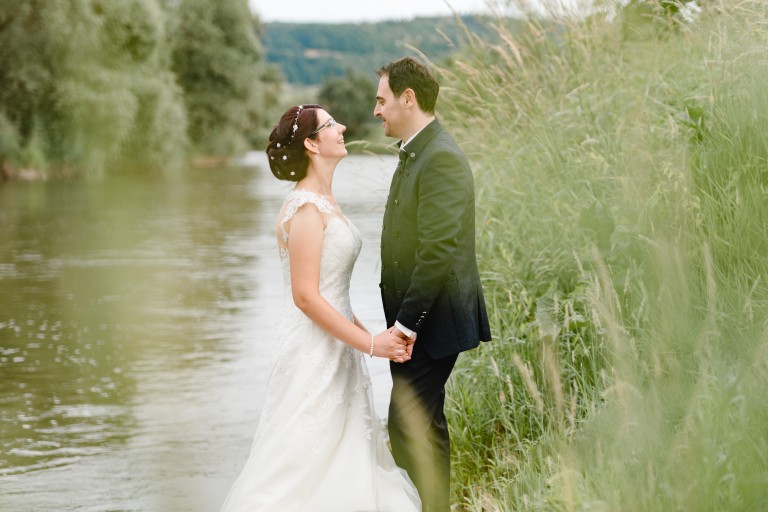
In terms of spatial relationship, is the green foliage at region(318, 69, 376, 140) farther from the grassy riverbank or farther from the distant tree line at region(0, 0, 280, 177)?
the grassy riverbank

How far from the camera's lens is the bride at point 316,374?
4.11 metres

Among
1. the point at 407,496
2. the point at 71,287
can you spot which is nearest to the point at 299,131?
the point at 407,496

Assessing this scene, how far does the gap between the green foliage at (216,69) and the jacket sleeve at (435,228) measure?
1977 inches

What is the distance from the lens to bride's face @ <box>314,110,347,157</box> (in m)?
4.25

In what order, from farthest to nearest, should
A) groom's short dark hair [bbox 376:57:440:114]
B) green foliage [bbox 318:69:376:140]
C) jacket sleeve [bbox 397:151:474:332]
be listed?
green foliage [bbox 318:69:376:140]
groom's short dark hair [bbox 376:57:440:114]
jacket sleeve [bbox 397:151:474:332]

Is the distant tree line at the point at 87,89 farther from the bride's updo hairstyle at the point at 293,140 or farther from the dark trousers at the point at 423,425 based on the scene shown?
the dark trousers at the point at 423,425

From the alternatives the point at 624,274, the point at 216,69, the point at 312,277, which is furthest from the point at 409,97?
the point at 216,69

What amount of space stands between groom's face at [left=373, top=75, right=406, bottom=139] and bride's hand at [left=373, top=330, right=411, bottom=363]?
31.6 inches

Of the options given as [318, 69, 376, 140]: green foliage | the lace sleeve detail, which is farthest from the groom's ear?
[318, 69, 376, 140]: green foliage

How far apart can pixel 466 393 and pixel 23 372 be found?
4.16m

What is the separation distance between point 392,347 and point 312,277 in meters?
0.41

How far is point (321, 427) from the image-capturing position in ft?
13.7

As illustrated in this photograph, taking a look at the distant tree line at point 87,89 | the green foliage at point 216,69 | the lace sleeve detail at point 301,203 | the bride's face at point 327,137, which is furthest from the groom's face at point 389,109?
the green foliage at point 216,69

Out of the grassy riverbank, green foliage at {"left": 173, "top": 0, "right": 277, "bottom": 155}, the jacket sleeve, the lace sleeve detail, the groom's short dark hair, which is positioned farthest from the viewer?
green foliage at {"left": 173, "top": 0, "right": 277, "bottom": 155}
